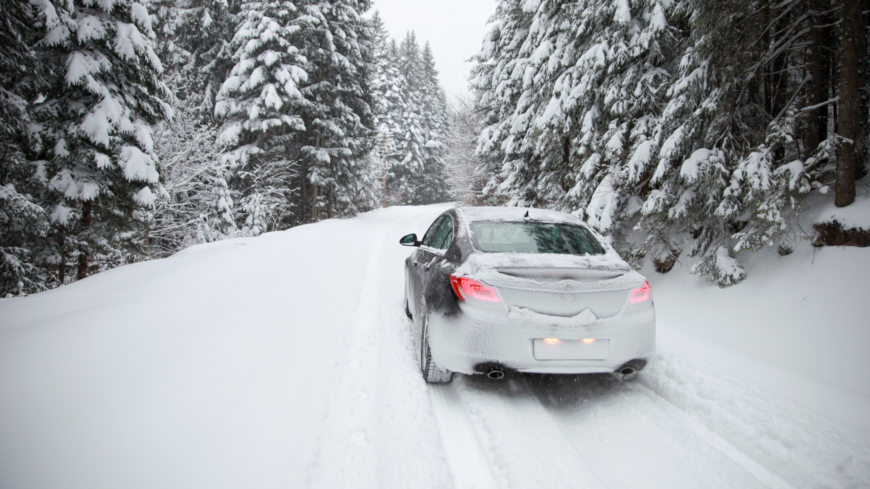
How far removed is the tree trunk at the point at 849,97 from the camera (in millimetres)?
4902

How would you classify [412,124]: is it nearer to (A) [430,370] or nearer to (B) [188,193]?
(B) [188,193]

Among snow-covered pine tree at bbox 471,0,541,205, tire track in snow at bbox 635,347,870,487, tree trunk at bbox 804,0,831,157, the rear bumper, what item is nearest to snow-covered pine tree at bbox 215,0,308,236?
snow-covered pine tree at bbox 471,0,541,205

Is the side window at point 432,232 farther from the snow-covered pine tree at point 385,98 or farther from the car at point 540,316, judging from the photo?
the snow-covered pine tree at point 385,98

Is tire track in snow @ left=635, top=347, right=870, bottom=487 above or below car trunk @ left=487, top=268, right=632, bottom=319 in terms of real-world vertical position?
below

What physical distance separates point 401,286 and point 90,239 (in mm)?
7390

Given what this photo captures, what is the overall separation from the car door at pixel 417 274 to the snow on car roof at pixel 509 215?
0.75 metres

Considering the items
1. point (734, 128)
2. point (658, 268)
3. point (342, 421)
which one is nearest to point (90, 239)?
point (342, 421)

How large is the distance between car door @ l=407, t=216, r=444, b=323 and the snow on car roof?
0.75 metres

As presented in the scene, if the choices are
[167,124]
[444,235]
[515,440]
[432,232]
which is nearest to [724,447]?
[515,440]

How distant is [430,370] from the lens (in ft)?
11.5

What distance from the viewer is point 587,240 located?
3.78m

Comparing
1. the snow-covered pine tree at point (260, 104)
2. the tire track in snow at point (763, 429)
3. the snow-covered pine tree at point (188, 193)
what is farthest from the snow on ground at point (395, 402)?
the snow-covered pine tree at point (260, 104)

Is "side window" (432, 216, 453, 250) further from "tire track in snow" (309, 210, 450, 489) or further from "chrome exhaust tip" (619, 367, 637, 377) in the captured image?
"chrome exhaust tip" (619, 367, 637, 377)

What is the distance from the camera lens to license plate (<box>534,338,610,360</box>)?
2.91 m
